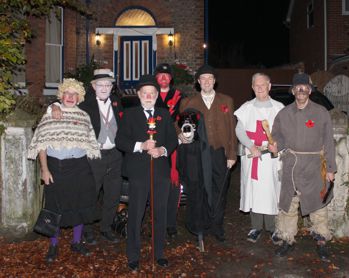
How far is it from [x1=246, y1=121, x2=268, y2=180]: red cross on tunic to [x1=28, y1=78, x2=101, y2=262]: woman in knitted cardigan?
6.70 feet

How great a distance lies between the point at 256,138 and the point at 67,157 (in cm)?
244

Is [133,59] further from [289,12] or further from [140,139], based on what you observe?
Result: [289,12]

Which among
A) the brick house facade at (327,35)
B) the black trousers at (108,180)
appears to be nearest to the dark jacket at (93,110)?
the black trousers at (108,180)

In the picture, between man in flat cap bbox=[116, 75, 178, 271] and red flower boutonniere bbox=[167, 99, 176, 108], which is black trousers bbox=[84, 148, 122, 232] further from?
red flower boutonniere bbox=[167, 99, 176, 108]

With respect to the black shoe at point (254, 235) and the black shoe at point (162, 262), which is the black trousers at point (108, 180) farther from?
the black shoe at point (254, 235)

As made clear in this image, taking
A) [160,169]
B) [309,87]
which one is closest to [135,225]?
[160,169]

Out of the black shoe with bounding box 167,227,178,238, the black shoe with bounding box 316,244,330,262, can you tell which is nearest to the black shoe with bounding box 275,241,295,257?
the black shoe with bounding box 316,244,330,262

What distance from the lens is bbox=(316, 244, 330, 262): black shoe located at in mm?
5469

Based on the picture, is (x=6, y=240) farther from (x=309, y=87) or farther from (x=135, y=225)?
(x=309, y=87)

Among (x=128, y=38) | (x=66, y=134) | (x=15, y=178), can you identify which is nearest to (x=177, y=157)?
(x=66, y=134)

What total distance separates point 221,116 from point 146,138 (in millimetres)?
1256

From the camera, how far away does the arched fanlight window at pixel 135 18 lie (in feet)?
49.3

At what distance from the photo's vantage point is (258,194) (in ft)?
19.7

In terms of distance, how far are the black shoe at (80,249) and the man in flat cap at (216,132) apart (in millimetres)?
1562
